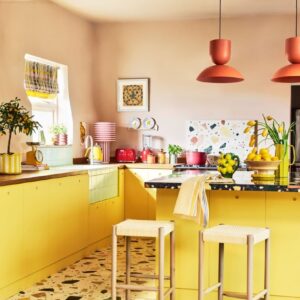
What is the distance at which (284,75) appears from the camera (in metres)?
4.99

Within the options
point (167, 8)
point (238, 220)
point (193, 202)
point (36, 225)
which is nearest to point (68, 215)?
point (36, 225)

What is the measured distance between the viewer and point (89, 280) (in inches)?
203

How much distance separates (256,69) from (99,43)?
2215 millimetres

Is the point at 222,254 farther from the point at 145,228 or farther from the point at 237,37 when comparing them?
the point at 237,37

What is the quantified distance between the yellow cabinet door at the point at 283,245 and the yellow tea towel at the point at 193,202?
1.75ft

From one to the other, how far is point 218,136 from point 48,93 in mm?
2346

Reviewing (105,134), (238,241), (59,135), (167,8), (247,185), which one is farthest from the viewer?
(105,134)

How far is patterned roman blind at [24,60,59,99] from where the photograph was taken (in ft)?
21.0

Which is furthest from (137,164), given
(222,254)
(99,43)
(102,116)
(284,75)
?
(222,254)

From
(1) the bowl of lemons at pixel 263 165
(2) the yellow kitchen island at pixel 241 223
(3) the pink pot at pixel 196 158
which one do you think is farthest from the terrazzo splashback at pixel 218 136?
(2) the yellow kitchen island at pixel 241 223

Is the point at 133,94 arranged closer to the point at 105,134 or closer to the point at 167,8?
the point at 105,134

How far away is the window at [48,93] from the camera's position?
6.48m

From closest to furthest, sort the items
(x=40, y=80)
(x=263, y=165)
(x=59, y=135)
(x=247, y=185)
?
(x=247, y=185) → (x=263, y=165) → (x=40, y=80) → (x=59, y=135)

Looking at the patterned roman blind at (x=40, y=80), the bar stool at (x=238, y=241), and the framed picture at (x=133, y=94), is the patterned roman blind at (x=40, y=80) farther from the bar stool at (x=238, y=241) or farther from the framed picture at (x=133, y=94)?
the bar stool at (x=238, y=241)
